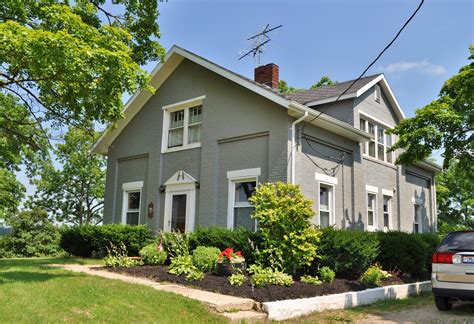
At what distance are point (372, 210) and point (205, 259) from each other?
8.84 metres

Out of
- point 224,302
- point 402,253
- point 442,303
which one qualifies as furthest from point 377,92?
point 224,302

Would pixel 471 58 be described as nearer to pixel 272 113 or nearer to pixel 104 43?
pixel 272 113

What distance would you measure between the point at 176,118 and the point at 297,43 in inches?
253

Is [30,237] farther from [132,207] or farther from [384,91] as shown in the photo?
[384,91]

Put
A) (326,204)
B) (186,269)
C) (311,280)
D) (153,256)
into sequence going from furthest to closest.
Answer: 1. (326,204)
2. (153,256)
3. (186,269)
4. (311,280)

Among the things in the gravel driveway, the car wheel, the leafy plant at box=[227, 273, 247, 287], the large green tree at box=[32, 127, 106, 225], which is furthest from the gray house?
the large green tree at box=[32, 127, 106, 225]

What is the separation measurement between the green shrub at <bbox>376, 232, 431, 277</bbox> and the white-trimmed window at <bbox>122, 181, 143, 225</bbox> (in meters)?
9.42

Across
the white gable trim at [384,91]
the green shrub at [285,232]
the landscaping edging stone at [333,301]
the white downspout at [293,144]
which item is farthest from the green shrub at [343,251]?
the white gable trim at [384,91]

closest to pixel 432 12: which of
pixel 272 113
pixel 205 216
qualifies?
pixel 272 113

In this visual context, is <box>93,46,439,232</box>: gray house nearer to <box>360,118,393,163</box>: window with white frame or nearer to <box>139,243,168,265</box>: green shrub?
<box>360,118,393,163</box>: window with white frame

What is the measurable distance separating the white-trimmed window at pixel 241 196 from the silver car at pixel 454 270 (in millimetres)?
6048

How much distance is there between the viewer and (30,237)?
20734mm

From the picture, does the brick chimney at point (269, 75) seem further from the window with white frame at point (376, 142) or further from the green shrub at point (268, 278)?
the green shrub at point (268, 278)

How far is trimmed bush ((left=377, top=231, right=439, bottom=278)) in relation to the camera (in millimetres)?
11930
